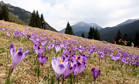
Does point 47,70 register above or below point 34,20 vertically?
below

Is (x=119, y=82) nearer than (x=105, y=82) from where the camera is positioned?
No

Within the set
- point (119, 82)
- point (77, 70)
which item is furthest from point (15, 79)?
point (119, 82)

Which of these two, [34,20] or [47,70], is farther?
[34,20]

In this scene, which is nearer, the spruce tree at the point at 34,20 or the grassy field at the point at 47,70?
the grassy field at the point at 47,70

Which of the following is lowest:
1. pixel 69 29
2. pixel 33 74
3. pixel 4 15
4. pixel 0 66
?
pixel 33 74

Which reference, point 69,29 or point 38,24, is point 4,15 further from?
point 69,29

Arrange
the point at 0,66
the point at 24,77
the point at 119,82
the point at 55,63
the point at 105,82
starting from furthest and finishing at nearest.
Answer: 1. the point at 119,82
2. the point at 105,82
3. the point at 0,66
4. the point at 24,77
5. the point at 55,63

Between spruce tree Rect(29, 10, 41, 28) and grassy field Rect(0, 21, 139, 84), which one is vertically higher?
spruce tree Rect(29, 10, 41, 28)

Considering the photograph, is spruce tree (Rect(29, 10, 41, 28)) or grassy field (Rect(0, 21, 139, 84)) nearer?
grassy field (Rect(0, 21, 139, 84))

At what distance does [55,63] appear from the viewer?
45.6 inches

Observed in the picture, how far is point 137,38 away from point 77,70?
201 feet

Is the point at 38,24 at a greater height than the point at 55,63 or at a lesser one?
greater

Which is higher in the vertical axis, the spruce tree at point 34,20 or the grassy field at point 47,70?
the spruce tree at point 34,20

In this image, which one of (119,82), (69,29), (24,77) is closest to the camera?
(24,77)
